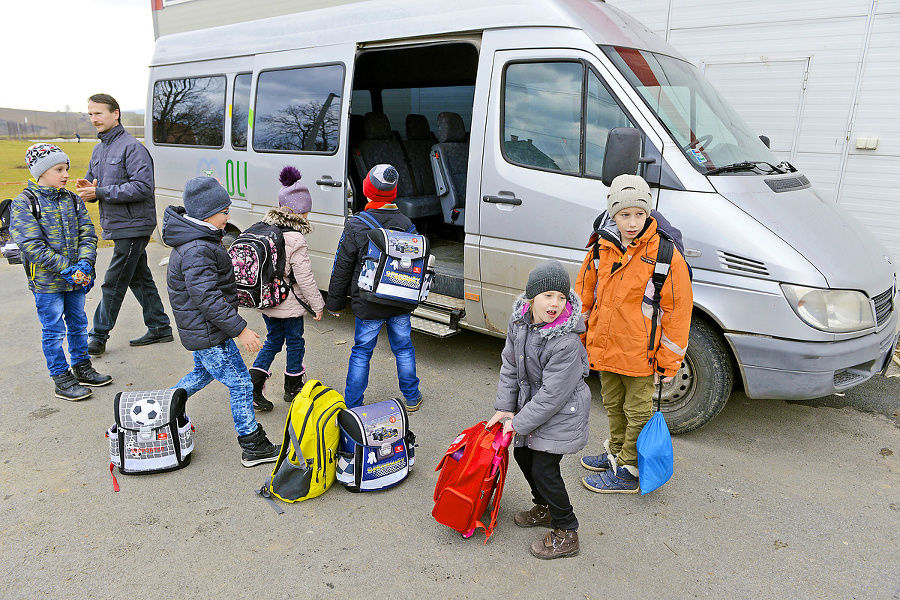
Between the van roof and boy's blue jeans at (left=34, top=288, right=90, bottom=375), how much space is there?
9.62 feet

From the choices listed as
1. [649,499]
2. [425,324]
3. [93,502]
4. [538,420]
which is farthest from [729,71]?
[93,502]

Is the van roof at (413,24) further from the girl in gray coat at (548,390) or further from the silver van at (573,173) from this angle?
the girl in gray coat at (548,390)

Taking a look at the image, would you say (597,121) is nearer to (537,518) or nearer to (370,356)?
(370,356)

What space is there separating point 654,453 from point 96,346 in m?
4.56

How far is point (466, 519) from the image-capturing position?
2721mm

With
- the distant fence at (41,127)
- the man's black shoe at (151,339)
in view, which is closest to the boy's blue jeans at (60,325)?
the man's black shoe at (151,339)

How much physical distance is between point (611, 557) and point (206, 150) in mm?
5576

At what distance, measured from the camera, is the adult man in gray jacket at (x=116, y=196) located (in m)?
4.66

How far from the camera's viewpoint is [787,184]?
3.76m

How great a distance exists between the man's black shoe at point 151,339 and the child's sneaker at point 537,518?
12.9ft

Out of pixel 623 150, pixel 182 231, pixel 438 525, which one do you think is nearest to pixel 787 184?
pixel 623 150

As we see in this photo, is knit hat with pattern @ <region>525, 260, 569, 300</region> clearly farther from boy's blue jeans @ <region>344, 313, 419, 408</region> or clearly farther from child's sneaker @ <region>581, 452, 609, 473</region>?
boy's blue jeans @ <region>344, 313, 419, 408</region>

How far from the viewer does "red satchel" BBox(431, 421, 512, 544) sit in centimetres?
265

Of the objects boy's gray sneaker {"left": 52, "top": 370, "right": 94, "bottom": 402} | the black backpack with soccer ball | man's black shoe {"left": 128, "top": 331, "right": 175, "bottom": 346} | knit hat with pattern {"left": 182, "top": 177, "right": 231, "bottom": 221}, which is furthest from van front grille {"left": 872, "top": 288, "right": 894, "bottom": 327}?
man's black shoe {"left": 128, "top": 331, "right": 175, "bottom": 346}
